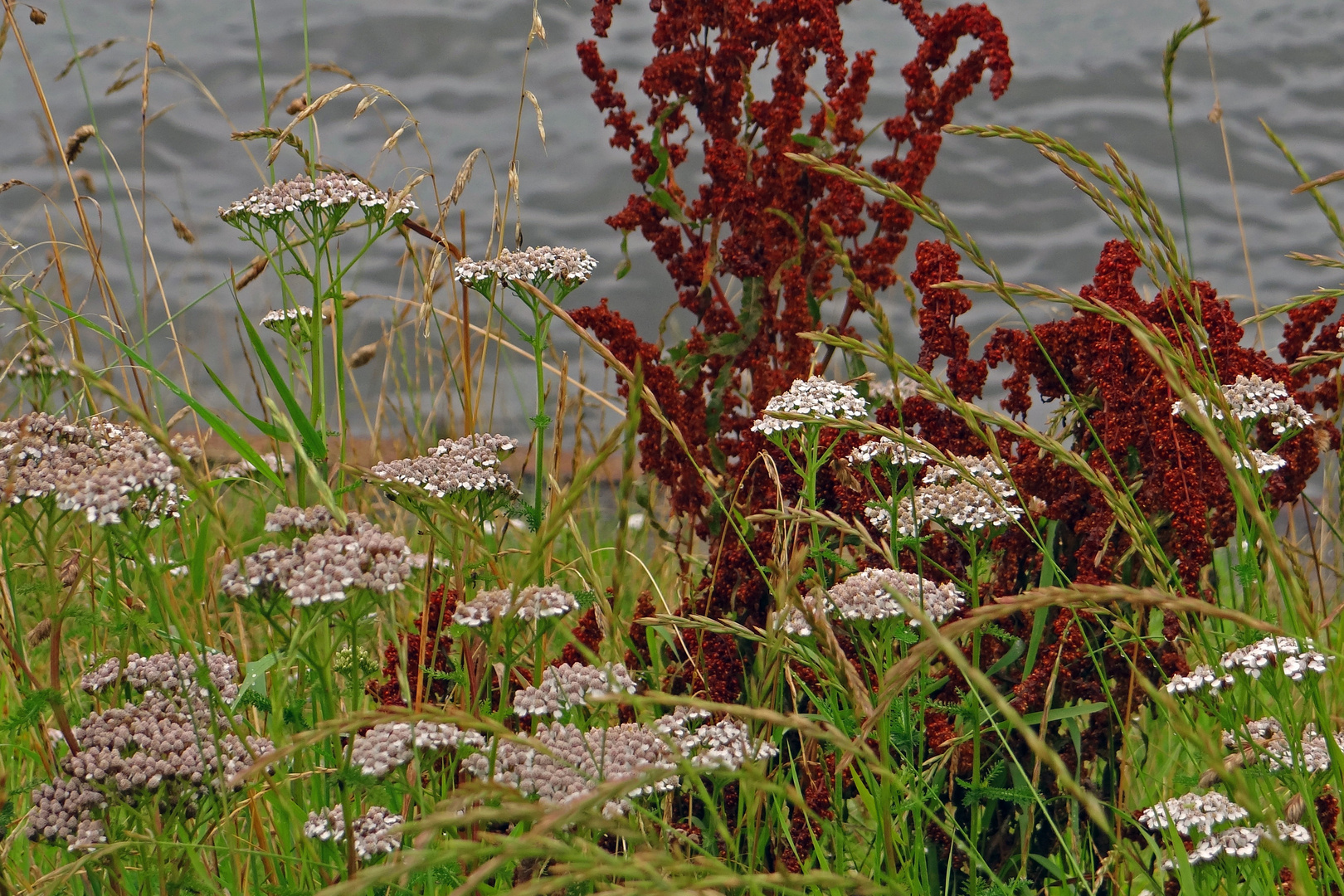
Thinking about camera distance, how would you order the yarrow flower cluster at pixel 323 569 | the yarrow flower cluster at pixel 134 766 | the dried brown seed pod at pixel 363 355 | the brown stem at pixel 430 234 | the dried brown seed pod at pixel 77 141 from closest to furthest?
the yarrow flower cluster at pixel 323 569 < the yarrow flower cluster at pixel 134 766 < the brown stem at pixel 430 234 < the dried brown seed pod at pixel 77 141 < the dried brown seed pod at pixel 363 355

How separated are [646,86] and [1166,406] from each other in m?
1.47

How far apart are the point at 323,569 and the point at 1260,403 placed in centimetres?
164

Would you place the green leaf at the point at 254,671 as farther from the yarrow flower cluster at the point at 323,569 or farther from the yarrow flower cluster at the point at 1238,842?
the yarrow flower cluster at the point at 1238,842

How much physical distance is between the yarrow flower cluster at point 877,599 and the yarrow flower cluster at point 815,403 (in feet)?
0.98

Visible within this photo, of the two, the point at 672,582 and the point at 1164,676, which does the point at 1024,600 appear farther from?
the point at 672,582

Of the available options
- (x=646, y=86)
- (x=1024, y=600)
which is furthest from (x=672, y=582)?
(x=1024, y=600)

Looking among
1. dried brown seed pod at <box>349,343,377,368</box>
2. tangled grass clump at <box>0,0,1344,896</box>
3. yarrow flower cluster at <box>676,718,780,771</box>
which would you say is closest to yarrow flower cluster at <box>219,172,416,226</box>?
tangled grass clump at <box>0,0,1344,896</box>

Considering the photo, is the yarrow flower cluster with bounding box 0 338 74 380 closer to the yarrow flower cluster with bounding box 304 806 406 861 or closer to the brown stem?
the brown stem

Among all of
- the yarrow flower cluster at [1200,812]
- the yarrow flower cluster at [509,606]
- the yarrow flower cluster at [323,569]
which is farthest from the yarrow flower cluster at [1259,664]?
the yarrow flower cluster at [323,569]

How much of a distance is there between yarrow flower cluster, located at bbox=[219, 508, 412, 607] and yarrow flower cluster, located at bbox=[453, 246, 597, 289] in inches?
38.7

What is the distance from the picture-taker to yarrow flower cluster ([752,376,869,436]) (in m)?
1.99

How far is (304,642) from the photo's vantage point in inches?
65.0

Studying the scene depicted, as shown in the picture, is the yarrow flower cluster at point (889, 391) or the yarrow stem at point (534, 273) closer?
the yarrow stem at point (534, 273)

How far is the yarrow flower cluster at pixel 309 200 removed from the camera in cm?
226
